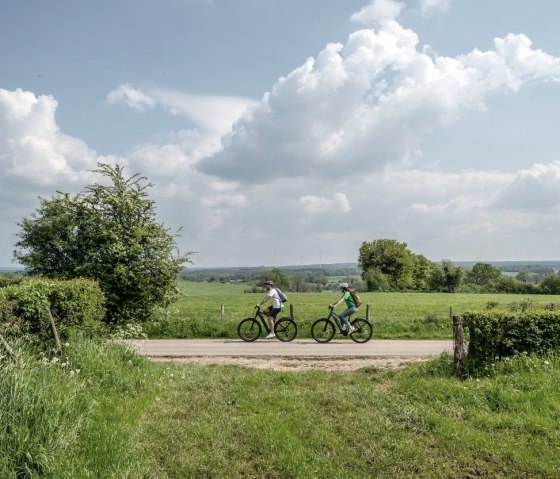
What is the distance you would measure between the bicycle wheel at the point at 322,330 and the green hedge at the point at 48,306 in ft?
24.8

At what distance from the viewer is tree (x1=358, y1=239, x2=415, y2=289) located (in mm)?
81500

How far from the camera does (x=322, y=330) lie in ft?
55.6

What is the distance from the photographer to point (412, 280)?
272 feet

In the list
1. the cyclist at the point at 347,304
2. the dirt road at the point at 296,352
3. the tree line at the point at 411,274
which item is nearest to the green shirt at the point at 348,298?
the cyclist at the point at 347,304

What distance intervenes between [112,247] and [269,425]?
12933 mm

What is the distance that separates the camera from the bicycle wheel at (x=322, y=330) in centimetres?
1662

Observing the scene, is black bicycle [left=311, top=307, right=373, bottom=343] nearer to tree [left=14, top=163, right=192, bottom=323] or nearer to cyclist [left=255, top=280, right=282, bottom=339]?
cyclist [left=255, top=280, right=282, bottom=339]

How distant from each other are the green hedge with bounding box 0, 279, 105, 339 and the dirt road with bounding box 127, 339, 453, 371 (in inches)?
70.0

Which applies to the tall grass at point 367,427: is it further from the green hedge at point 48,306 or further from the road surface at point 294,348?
the road surface at point 294,348

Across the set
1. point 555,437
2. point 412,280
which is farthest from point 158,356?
→ point 412,280

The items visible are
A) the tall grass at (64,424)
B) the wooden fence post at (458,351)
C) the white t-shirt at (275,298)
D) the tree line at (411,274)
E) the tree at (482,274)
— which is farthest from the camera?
the tree at (482,274)

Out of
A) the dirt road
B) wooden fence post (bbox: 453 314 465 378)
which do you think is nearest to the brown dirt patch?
the dirt road

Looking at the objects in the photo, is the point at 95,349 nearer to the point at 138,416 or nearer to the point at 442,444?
the point at 138,416

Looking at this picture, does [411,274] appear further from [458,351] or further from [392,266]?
[458,351]
